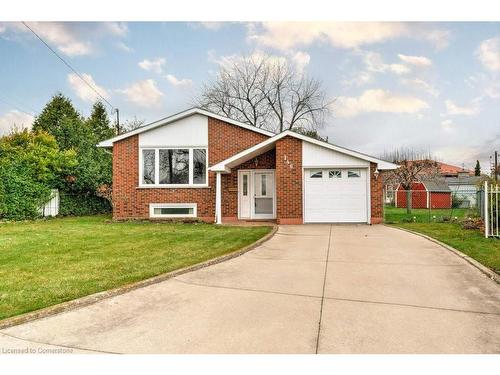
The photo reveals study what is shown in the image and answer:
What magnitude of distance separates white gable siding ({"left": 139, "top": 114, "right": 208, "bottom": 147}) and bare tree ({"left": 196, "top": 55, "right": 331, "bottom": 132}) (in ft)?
70.3

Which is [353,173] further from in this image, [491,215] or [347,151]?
[491,215]

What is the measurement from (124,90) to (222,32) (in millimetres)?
6264

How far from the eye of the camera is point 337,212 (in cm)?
1411

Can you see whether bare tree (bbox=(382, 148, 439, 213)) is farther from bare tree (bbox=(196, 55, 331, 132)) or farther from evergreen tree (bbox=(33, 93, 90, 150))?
evergreen tree (bbox=(33, 93, 90, 150))

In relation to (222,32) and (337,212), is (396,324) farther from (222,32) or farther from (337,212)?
(337,212)

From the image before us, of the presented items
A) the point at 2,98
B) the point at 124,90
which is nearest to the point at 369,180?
the point at 124,90

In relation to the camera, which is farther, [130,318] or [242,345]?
[130,318]

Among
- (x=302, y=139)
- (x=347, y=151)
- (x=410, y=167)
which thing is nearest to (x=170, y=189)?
(x=302, y=139)

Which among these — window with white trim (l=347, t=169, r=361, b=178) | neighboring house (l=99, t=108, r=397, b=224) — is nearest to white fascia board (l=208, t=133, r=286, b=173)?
neighboring house (l=99, t=108, r=397, b=224)

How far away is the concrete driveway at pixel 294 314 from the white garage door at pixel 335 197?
7.18m

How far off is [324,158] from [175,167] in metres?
6.11

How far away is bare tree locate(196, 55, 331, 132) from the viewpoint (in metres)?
36.4

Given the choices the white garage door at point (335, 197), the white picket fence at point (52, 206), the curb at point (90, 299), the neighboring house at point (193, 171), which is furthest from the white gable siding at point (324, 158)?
the white picket fence at point (52, 206)

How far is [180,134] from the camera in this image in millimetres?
15445
